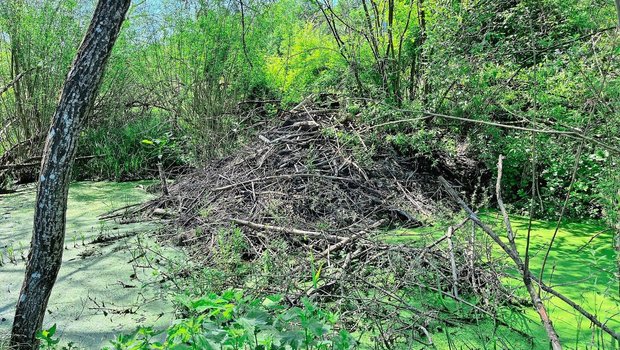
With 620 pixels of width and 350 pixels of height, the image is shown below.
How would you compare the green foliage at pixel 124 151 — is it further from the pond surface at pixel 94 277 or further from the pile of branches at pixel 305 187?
the pile of branches at pixel 305 187

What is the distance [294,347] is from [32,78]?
6422 mm

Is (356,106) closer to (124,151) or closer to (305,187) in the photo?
(305,187)

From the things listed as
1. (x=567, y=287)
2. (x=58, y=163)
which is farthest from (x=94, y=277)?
(x=567, y=287)

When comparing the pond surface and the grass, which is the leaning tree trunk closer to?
the pond surface

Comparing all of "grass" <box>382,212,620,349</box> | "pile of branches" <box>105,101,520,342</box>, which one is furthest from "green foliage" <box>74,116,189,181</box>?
"grass" <box>382,212,620,349</box>

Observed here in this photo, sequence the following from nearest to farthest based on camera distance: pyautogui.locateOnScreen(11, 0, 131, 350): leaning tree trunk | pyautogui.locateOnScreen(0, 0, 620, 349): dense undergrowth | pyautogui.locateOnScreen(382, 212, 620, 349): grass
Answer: pyautogui.locateOnScreen(11, 0, 131, 350): leaning tree trunk < pyautogui.locateOnScreen(382, 212, 620, 349): grass < pyautogui.locateOnScreen(0, 0, 620, 349): dense undergrowth

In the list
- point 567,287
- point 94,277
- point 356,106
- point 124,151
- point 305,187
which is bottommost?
point 567,287

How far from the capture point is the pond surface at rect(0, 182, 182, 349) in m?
2.61

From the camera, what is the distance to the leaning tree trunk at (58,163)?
2070mm

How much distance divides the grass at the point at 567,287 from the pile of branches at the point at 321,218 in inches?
5.8

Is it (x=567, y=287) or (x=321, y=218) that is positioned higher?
(x=321, y=218)

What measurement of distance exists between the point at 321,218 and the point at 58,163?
86.6 inches

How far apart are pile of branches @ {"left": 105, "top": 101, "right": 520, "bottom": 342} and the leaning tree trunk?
102 centimetres

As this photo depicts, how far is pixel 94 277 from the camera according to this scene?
327 cm
